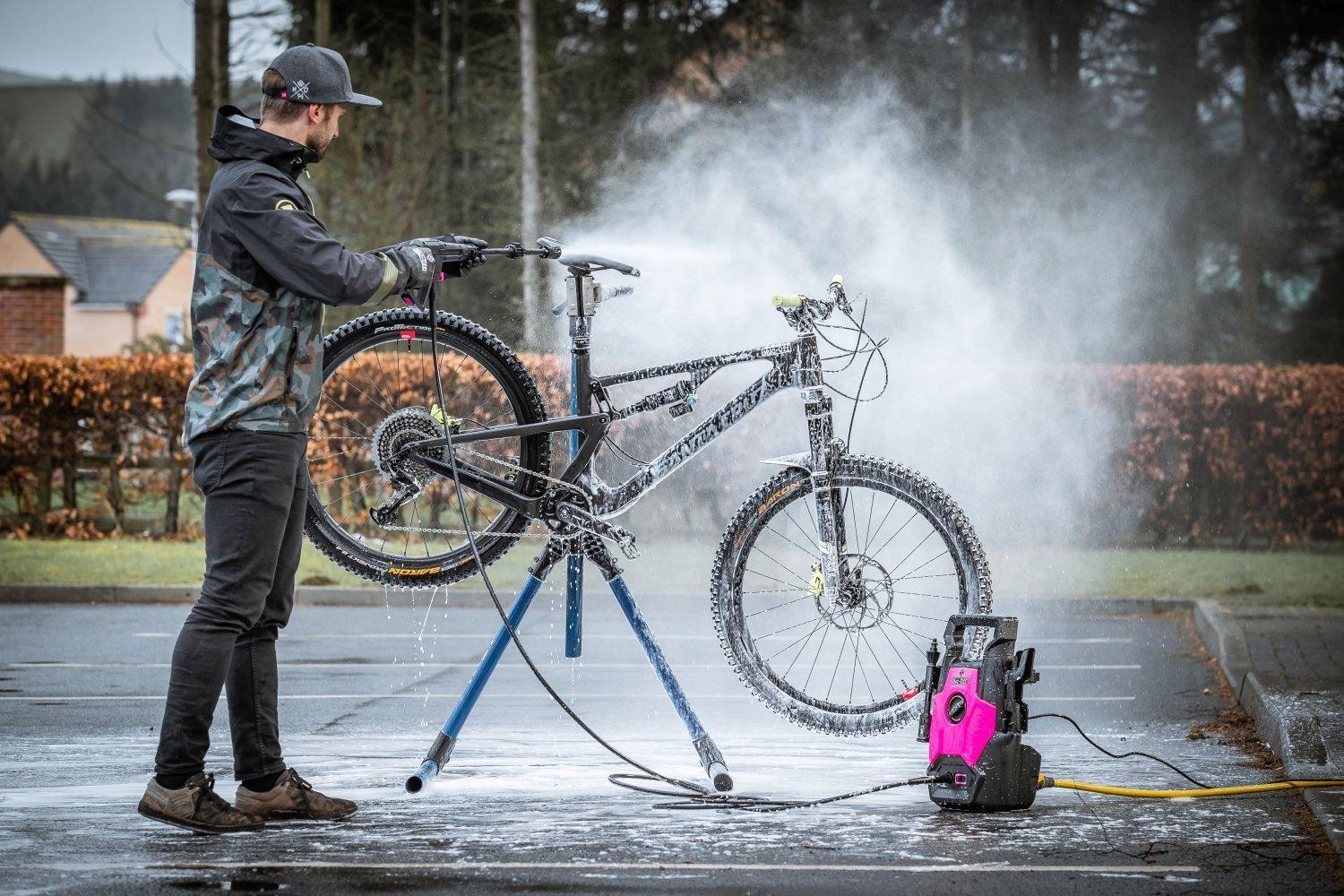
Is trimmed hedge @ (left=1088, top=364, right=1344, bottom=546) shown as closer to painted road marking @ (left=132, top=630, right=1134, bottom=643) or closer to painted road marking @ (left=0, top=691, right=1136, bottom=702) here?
painted road marking @ (left=132, top=630, right=1134, bottom=643)

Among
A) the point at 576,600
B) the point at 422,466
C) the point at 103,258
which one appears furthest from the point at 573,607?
the point at 103,258

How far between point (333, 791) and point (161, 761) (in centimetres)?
77

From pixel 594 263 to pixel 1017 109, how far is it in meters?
27.8

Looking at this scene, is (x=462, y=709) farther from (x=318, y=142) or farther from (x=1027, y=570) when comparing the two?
(x=1027, y=570)

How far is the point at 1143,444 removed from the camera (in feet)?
52.1

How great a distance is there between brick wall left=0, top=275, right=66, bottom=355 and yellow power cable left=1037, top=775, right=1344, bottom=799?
44037 mm

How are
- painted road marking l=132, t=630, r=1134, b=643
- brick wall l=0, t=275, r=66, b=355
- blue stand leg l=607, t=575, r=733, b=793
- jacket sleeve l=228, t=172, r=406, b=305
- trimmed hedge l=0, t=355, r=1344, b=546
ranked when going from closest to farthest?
jacket sleeve l=228, t=172, r=406, b=305
blue stand leg l=607, t=575, r=733, b=793
painted road marking l=132, t=630, r=1134, b=643
trimmed hedge l=0, t=355, r=1344, b=546
brick wall l=0, t=275, r=66, b=355

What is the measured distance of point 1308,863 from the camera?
16.1 ft

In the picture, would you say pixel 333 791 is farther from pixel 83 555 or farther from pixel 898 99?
pixel 898 99

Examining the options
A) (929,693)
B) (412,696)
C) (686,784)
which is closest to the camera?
(929,693)

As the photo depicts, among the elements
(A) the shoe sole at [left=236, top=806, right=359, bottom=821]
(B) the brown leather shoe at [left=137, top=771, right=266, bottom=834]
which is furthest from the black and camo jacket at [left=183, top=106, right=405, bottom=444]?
(A) the shoe sole at [left=236, top=806, right=359, bottom=821]

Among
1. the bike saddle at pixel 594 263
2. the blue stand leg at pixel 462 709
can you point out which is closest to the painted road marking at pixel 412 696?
the blue stand leg at pixel 462 709

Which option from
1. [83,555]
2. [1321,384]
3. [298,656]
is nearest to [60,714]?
[298,656]

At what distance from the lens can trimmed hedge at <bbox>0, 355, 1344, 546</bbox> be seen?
15.9 m
